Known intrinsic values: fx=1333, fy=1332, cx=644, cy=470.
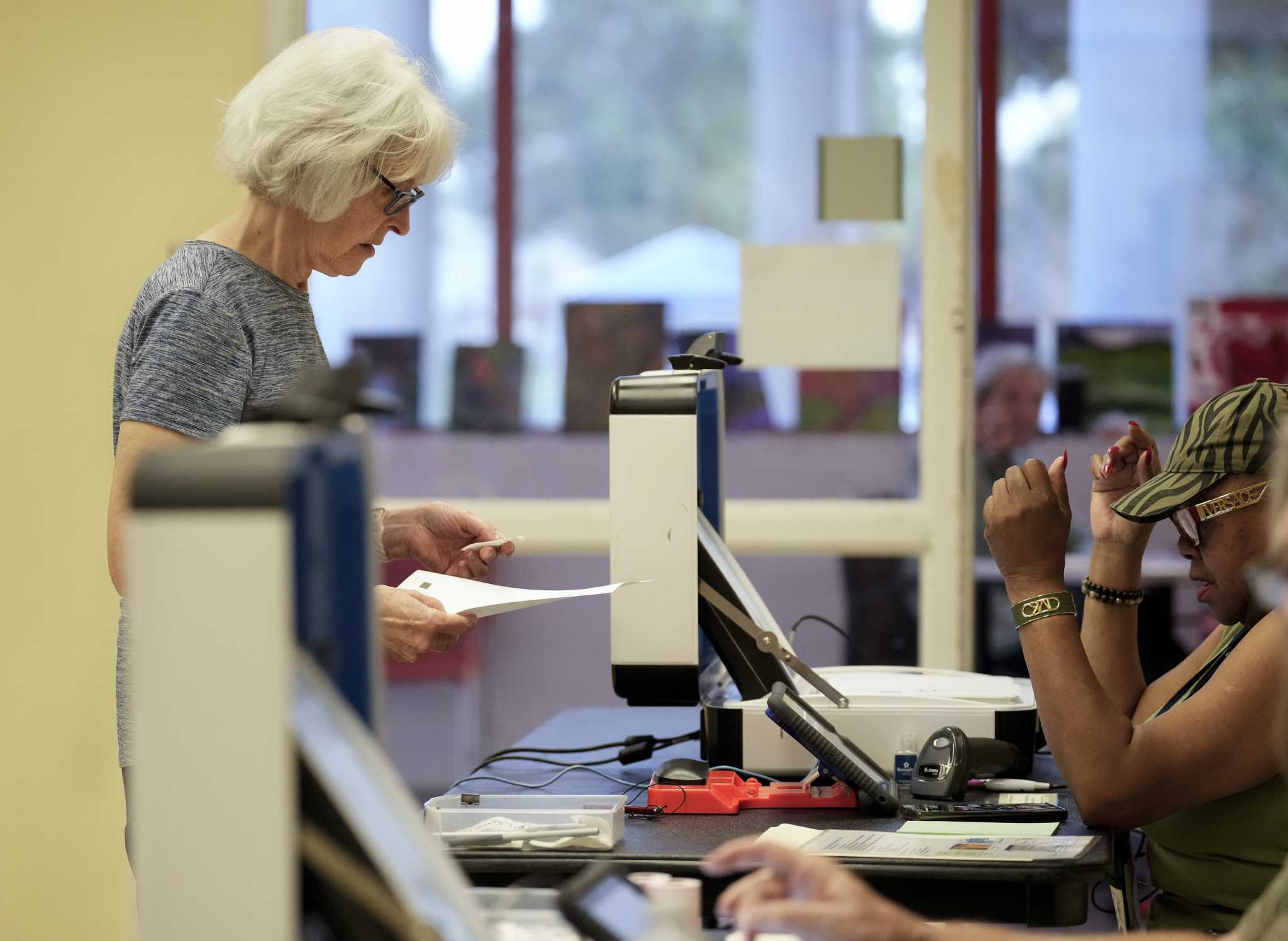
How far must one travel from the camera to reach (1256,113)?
12.4 feet

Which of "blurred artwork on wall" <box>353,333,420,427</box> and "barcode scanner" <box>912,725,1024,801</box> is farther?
"blurred artwork on wall" <box>353,333,420,427</box>

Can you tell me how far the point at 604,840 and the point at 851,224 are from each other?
2.00m

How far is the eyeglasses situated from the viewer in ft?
5.07

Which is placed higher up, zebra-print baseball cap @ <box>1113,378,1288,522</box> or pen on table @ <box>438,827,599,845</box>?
zebra-print baseball cap @ <box>1113,378,1288,522</box>

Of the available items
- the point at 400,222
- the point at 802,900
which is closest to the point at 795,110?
the point at 400,222

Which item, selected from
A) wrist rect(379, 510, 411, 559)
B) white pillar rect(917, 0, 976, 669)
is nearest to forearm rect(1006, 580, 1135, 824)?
wrist rect(379, 510, 411, 559)

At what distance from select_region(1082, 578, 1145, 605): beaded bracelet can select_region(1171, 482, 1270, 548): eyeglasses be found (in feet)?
0.90

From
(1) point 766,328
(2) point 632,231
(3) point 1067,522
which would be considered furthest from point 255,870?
(2) point 632,231

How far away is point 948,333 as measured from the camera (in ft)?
9.79

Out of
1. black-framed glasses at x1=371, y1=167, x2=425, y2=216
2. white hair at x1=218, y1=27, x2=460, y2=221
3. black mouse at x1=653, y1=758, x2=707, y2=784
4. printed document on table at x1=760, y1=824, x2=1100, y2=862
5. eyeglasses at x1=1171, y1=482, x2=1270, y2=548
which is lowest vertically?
printed document on table at x1=760, y1=824, x2=1100, y2=862

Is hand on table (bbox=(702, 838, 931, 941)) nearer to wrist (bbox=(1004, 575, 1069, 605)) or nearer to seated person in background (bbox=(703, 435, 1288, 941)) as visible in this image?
seated person in background (bbox=(703, 435, 1288, 941))

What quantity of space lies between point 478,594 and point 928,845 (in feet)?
1.84

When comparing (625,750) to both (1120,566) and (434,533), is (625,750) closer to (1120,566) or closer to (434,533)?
(434,533)

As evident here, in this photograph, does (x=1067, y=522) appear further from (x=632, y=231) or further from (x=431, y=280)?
(x=431, y=280)
